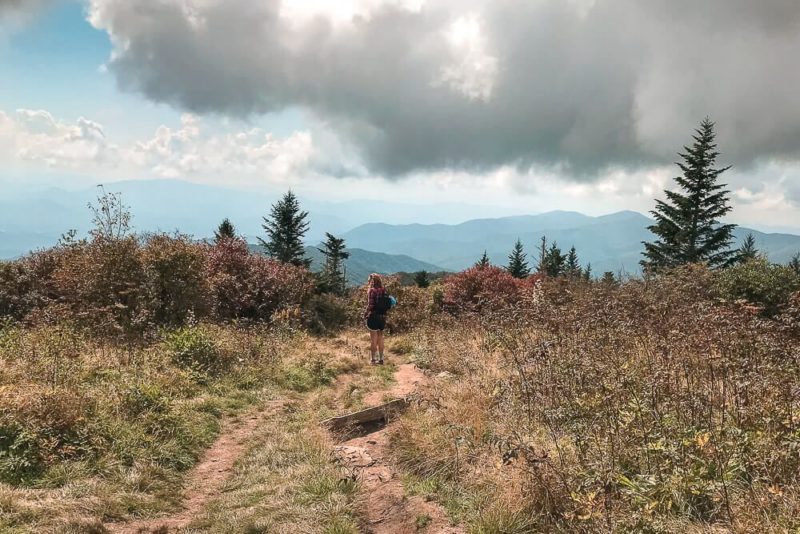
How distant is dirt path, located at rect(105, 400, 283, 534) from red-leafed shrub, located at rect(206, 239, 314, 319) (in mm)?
6992

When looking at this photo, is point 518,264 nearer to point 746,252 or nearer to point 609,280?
point 746,252

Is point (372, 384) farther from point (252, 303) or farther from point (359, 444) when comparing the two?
point (252, 303)

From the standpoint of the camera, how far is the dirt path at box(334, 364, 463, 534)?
4.12 m

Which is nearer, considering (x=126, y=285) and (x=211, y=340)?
(x=211, y=340)

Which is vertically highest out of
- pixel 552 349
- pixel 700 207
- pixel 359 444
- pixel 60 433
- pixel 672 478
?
pixel 700 207

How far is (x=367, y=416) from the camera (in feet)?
23.3

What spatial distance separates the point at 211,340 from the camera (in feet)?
30.9

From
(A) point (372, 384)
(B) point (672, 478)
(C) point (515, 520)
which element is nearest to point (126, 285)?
(A) point (372, 384)

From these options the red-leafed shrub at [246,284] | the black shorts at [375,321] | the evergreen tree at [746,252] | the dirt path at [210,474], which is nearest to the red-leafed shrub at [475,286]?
the red-leafed shrub at [246,284]

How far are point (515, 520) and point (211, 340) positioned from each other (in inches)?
291

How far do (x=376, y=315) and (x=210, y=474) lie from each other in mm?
5884

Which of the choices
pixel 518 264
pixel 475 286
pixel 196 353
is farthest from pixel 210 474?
pixel 518 264

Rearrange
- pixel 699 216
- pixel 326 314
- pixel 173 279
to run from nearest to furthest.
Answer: pixel 173 279 → pixel 326 314 → pixel 699 216

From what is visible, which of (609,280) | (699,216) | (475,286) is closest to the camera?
(609,280)
